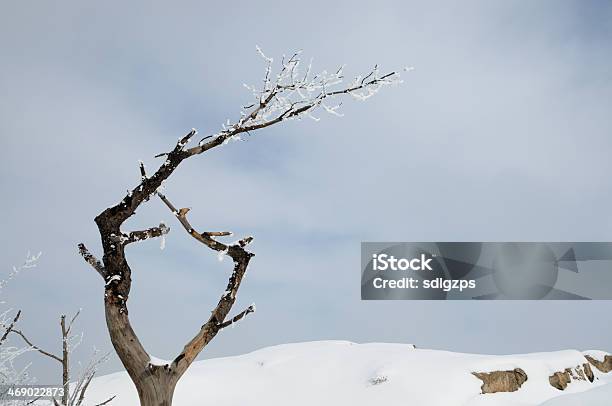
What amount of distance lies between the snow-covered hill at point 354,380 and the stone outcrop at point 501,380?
4.1 inches

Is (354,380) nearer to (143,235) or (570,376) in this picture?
(570,376)

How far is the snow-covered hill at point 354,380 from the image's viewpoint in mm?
11430

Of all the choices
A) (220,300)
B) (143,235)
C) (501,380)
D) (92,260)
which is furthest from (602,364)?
(92,260)

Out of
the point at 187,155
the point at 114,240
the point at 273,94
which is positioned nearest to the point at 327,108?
the point at 273,94

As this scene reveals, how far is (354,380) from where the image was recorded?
40.0 ft

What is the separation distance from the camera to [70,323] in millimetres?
3340

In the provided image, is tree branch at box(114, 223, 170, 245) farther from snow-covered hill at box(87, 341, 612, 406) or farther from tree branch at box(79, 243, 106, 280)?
snow-covered hill at box(87, 341, 612, 406)

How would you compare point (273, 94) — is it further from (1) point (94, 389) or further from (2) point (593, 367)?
(2) point (593, 367)

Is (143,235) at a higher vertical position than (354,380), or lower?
lower

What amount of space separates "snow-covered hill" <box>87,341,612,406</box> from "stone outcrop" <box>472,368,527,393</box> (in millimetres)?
103

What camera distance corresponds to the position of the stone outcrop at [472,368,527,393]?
12.1 m

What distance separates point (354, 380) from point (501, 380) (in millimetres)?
2985

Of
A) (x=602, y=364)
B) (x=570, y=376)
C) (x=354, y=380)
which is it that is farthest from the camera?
(x=602, y=364)

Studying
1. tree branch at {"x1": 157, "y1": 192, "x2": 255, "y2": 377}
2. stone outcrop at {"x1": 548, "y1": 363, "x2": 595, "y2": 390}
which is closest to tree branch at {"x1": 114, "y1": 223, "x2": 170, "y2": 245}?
tree branch at {"x1": 157, "y1": 192, "x2": 255, "y2": 377}
